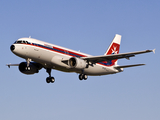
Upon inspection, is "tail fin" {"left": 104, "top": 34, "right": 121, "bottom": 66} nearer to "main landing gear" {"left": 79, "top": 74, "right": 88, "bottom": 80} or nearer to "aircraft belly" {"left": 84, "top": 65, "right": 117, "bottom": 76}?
"aircraft belly" {"left": 84, "top": 65, "right": 117, "bottom": 76}

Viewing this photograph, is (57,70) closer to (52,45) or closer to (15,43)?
(52,45)

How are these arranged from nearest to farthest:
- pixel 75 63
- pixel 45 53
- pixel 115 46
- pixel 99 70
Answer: pixel 45 53 < pixel 75 63 < pixel 99 70 < pixel 115 46

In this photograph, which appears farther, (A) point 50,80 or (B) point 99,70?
(B) point 99,70

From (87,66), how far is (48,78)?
7581mm

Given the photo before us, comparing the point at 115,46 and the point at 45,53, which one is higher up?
the point at 115,46

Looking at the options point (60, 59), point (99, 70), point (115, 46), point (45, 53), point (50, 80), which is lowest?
point (50, 80)

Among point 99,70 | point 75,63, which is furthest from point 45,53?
point 99,70

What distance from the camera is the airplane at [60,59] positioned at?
44.2 metres

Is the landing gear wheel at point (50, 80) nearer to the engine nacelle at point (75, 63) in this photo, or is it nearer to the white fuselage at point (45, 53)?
the white fuselage at point (45, 53)

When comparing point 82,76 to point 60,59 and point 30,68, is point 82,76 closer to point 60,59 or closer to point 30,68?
point 60,59

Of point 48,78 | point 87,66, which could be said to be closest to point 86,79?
point 87,66

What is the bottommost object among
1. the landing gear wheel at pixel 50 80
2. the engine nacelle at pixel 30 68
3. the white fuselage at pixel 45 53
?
the landing gear wheel at pixel 50 80

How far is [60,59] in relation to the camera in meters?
46.7

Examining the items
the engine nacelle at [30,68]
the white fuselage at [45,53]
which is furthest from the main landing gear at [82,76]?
the engine nacelle at [30,68]
